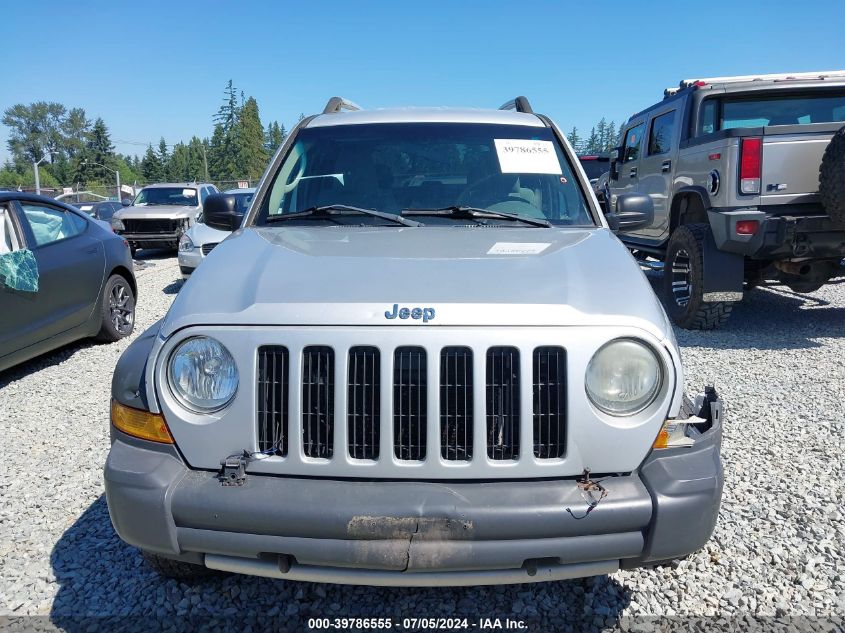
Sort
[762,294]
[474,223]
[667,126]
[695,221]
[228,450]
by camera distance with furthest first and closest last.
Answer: [762,294]
[667,126]
[695,221]
[474,223]
[228,450]

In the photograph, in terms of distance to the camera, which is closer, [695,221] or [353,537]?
[353,537]

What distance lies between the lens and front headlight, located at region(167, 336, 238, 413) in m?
1.96

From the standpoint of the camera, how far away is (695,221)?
6.91m

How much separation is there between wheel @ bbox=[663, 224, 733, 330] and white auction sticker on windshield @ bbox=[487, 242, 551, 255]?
166 inches

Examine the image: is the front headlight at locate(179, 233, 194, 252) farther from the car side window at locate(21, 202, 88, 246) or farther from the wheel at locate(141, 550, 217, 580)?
the wheel at locate(141, 550, 217, 580)

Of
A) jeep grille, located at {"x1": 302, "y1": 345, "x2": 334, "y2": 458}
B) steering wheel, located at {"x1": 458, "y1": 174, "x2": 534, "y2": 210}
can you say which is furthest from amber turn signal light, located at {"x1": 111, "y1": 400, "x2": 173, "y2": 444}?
steering wheel, located at {"x1": 458, "y1": 174, "x2": 534, "y2": 210}

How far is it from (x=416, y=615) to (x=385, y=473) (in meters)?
0.81

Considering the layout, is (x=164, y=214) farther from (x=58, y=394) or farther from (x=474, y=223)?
(x=474, y=223)

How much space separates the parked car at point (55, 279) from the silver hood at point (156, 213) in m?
8.02

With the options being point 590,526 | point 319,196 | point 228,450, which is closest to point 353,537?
point 228,450

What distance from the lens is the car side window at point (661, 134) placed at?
7384 mm

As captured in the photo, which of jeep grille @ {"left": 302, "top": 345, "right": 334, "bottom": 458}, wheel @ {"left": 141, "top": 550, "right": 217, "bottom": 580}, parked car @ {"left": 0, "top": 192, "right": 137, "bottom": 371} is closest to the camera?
jeep grille @ {"left": 302, "top": 345, "right": 334, "bottom": 458}

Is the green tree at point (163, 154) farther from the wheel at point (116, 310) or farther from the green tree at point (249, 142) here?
the wheel at point (116, 310)

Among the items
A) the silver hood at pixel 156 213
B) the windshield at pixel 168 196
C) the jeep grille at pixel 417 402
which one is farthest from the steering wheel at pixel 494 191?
the windshield at pixel 168 196
